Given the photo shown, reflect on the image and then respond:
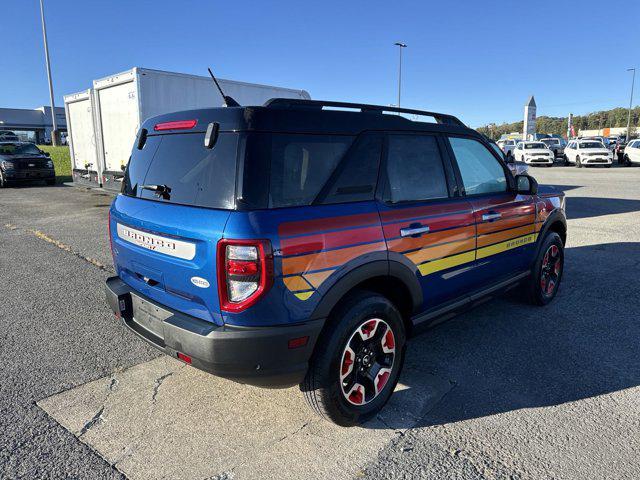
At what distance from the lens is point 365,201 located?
9.11 feet

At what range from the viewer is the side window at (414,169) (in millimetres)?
3021

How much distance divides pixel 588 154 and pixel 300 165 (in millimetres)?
28465

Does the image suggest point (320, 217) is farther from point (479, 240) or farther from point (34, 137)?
point (34, 137)

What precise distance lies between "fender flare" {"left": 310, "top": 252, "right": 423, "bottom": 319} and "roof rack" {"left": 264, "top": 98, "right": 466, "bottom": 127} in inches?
38.3

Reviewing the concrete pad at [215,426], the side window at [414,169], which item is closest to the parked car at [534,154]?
the side window at [414,169]

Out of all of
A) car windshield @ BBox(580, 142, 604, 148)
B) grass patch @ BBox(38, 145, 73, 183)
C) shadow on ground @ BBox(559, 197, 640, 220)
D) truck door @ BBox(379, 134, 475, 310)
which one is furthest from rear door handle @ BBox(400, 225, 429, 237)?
car windshield @ BBox(580, 142, 604, 148)

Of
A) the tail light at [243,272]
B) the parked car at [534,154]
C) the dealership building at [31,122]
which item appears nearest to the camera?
the tail light at [243,272]

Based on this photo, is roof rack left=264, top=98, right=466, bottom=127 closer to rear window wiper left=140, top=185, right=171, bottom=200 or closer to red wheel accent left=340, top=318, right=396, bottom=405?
rear window wiper left=140, top=185, right=171, bottom=200

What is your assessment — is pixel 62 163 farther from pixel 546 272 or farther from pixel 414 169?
pixel 414 169

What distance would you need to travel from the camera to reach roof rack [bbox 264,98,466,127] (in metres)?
2.57

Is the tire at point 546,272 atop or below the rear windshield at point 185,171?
below

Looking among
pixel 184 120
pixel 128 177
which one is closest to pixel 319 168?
pixel 184 120

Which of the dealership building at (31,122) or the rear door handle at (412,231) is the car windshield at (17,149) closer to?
the rear door handle at (412,231)

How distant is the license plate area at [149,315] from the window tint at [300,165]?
951mm
